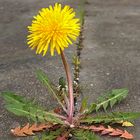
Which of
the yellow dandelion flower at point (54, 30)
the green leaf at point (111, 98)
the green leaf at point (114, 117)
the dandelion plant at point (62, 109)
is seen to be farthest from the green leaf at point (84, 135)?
the yellow dandelion flower at point (54, 30)

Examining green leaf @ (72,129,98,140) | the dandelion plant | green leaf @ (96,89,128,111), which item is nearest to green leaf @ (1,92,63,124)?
the dandelion plant

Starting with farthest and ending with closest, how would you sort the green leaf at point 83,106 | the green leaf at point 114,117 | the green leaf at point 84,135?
the green leaf at point 83,106 < the green leaf at point 114,117 < the green leaf at point 84,135

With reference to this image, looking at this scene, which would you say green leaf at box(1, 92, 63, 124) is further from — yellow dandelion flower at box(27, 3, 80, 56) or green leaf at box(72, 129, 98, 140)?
yellow dandelion flower at box(27, 3, 80, 56)

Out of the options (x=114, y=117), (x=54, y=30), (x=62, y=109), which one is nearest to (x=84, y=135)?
(x=114, y=117)

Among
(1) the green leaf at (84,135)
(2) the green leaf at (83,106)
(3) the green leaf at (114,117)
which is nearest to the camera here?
(1) the green leaf at (84,135)

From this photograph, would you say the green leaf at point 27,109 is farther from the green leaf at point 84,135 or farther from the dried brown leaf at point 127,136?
the dried brown leaf at point 127,136

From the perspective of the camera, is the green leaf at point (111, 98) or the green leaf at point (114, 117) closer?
the green leaf at point (114, 117)

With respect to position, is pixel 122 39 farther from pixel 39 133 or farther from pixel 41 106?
pixel 39 133
